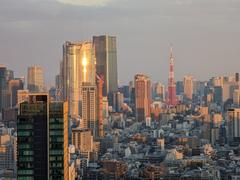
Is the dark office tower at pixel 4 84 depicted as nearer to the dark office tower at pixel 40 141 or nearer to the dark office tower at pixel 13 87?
the dark office tower at pixel 13 87

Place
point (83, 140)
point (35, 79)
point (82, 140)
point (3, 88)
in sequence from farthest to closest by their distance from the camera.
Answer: point (3, 88) → point (35, 79) → point (83, 140) → point (82, 140)

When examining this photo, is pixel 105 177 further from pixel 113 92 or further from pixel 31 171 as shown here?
pixel 113 92

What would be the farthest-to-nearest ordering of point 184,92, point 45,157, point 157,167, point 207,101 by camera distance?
point 184,92 → point 207,101 → point 157,167 → point 45,157

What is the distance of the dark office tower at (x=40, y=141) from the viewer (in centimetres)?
820

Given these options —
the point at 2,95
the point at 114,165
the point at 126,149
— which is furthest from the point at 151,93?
the point at 114,165

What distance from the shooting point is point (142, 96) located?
3434cm

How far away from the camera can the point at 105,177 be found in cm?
1719

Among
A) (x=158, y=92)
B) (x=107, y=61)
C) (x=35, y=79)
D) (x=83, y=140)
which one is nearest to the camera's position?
(x=83, y=140)

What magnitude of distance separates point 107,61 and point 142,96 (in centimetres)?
275

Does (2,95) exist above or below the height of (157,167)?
above

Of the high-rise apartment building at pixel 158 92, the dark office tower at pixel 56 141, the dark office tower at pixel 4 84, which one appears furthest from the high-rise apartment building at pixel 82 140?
the dark office tower at pixel 56 141

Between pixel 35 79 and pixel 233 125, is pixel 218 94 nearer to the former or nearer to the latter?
pixel 233 125

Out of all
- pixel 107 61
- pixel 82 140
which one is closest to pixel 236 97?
pixel 107 61

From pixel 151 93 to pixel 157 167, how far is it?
623 inches
